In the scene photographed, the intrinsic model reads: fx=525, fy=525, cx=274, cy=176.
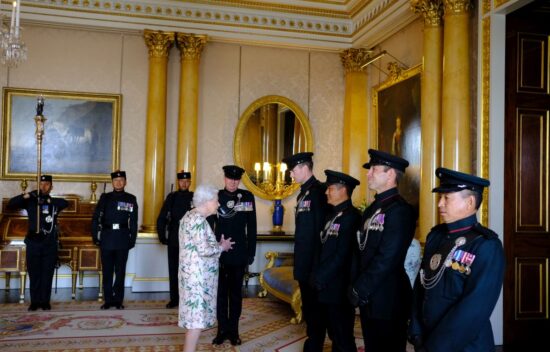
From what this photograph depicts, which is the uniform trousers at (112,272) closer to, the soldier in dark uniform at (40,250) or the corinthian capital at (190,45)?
the soldier in dark uniform at (40,250)

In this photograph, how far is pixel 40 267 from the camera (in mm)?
6402

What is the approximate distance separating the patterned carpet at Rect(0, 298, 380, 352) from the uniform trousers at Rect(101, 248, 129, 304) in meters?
0.23

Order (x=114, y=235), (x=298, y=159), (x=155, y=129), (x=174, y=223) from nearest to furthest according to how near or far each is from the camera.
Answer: (x=298, y=159)
(x=114, y=235)
(x=174, y=223)
(x=155, y=129)

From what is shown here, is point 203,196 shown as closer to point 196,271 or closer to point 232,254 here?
point 196,271

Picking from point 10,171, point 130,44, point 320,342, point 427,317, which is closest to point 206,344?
point 320,342

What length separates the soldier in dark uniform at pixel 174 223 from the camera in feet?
22.2

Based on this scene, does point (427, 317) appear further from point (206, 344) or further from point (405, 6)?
point (405, 6)

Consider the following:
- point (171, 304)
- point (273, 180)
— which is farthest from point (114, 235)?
point (273, 180)

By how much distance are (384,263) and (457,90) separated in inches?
134

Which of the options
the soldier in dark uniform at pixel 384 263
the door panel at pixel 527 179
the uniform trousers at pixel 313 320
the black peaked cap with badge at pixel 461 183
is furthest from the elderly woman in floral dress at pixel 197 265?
the door panel at pixel 527 179

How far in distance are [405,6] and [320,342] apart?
5026 millimetres

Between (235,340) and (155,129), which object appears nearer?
(235,340)

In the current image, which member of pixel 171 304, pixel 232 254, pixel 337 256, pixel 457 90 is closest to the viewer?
pixel 337 256

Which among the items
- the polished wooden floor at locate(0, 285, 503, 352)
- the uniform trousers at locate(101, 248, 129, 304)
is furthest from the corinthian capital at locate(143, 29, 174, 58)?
the polished wooden floor at locate(0, 285, 503, 352)
